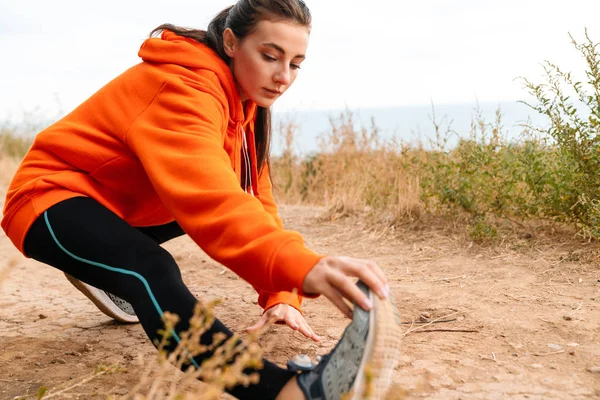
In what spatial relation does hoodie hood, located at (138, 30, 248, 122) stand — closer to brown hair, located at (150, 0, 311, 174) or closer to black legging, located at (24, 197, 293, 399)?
brown hair, located at (150, 0, 311, 174)

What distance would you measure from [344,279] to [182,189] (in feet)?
1.66

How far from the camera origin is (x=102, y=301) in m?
2.53

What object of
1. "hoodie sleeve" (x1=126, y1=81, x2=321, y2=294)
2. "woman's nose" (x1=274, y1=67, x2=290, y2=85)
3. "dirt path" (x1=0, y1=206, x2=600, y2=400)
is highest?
"woman's nose" (x1=274, y1=67, x2=290, y2=85)

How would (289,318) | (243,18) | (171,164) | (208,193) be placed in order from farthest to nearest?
(289,318), (243,18), (171,164), (208,193)

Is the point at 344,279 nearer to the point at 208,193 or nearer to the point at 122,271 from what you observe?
the point at 208,193

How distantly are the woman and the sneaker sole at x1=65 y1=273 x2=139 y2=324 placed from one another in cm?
2

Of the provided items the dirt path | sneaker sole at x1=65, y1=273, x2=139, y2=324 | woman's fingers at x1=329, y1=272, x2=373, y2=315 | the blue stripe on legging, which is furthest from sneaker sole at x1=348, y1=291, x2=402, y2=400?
sneaker sole at x1=65, y1=273, x2=139, y2=324

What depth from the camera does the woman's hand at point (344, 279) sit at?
4.60 feet

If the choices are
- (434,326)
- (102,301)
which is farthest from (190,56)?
(434,326)

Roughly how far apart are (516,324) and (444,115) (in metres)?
2.00

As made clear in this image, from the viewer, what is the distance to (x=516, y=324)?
242 centimetres

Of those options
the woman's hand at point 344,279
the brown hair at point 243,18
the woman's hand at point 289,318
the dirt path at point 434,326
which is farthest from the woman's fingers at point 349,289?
the brown hair at point 243,18

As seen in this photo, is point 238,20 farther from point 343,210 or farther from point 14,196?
point 343,210

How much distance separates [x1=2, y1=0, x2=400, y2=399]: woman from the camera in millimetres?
1489
